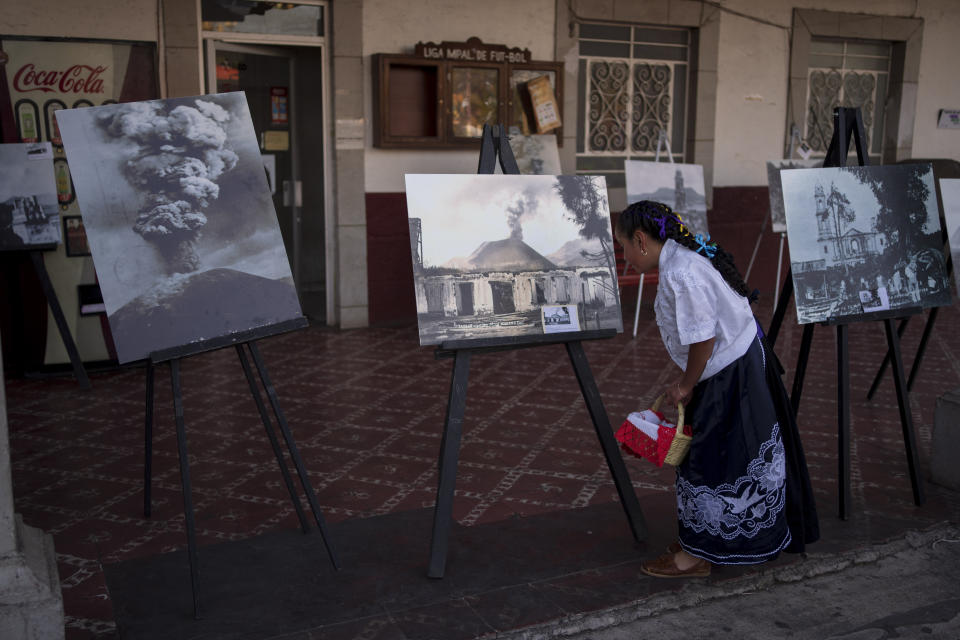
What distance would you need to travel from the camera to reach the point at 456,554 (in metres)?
3.62

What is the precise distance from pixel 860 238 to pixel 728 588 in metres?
1.77

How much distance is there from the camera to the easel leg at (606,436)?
356 centimetres

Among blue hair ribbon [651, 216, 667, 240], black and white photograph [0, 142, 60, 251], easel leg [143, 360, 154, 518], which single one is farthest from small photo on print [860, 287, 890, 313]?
black and white photograph [0, 142, 60, 251]

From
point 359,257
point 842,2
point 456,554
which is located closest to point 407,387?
point 359,257

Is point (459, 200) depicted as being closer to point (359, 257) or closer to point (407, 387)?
point (407, 387)

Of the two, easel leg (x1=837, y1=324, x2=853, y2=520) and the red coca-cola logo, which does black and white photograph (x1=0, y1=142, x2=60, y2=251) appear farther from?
easel leg (x1=837, y1=324, x2=853, y2=520)

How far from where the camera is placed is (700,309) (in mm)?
3123

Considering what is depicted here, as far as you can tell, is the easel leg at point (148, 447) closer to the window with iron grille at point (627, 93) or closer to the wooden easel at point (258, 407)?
the wooden easel at point (258, 407)

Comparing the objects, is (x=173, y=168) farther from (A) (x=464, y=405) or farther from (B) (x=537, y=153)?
(B) (x=537, y=153)

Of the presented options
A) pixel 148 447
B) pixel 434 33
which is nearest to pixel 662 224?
pixel 148 447

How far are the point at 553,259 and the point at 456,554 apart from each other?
1.23 m

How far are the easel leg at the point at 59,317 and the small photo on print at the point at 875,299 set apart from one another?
16.0 ft

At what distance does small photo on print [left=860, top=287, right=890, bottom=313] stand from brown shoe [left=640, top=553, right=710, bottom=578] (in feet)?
4.76

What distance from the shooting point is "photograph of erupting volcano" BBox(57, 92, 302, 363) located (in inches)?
124
